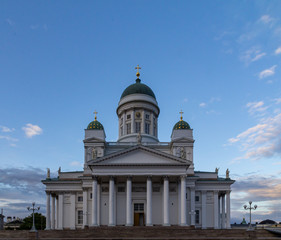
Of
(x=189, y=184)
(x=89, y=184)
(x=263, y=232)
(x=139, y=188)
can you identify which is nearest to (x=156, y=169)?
(x=139, y=188)

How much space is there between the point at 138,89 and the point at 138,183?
67.9 feet

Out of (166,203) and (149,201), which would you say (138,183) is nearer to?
(149,201)

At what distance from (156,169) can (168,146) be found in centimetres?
1220

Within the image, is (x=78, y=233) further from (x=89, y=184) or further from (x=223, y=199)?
(x=223, y=199)

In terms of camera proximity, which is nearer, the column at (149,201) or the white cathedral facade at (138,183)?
the column at (149,201)

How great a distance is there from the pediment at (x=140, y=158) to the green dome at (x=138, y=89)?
19.3 metres

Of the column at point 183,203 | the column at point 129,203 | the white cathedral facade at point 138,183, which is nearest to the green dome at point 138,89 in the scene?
the white cathedral facade at point 138,183

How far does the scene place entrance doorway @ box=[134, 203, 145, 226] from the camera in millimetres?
51156

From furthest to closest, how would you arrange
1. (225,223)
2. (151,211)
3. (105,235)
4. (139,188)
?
1. (225,223)
2. (139,188)
3. (151,211)
4. (105,235)

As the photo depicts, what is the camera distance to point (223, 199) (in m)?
60.6

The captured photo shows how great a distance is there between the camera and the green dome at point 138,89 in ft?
217

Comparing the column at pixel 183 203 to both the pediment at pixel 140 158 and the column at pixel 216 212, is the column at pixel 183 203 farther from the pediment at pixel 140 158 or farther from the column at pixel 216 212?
the column at pixel 216 212

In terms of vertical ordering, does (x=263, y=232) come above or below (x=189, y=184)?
below

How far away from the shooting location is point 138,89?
6625cm
